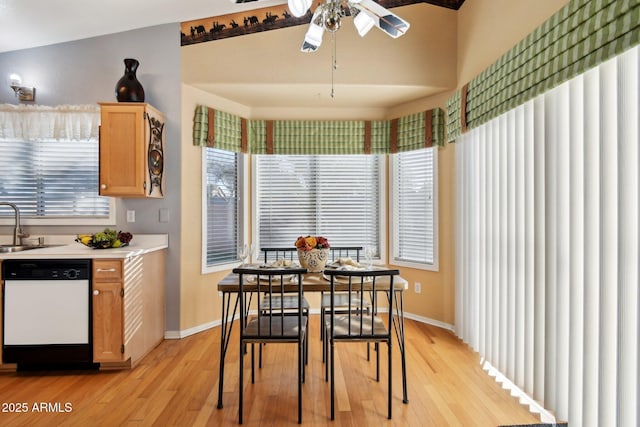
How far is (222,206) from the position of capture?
390 centimetres

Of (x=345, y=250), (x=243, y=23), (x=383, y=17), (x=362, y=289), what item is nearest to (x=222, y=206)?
(x=345, y=250)

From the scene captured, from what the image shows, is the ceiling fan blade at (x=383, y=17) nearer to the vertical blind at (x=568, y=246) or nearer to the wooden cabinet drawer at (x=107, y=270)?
the vertical blind at (x=568, y=246)

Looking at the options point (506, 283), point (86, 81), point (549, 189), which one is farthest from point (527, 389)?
point (86, 81)

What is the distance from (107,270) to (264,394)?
61.2 inches

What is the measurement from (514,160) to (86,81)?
3.94 metres

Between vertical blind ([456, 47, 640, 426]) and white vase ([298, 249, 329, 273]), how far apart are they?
1.36 meters

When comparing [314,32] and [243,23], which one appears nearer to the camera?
[314,32]

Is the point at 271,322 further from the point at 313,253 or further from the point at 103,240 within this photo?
the point at 103,240

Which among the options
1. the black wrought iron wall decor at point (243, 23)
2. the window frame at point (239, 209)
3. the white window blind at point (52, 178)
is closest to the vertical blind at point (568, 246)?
the black wrought iron wall decor at point (243, 23)

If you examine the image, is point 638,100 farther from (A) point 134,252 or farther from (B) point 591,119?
(A) point 134,252

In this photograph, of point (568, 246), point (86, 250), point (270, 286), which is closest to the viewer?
point (568, 246)

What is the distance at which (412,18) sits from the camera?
3.52m

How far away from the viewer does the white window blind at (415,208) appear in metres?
3.80

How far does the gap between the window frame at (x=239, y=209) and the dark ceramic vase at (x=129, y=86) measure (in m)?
0.78
